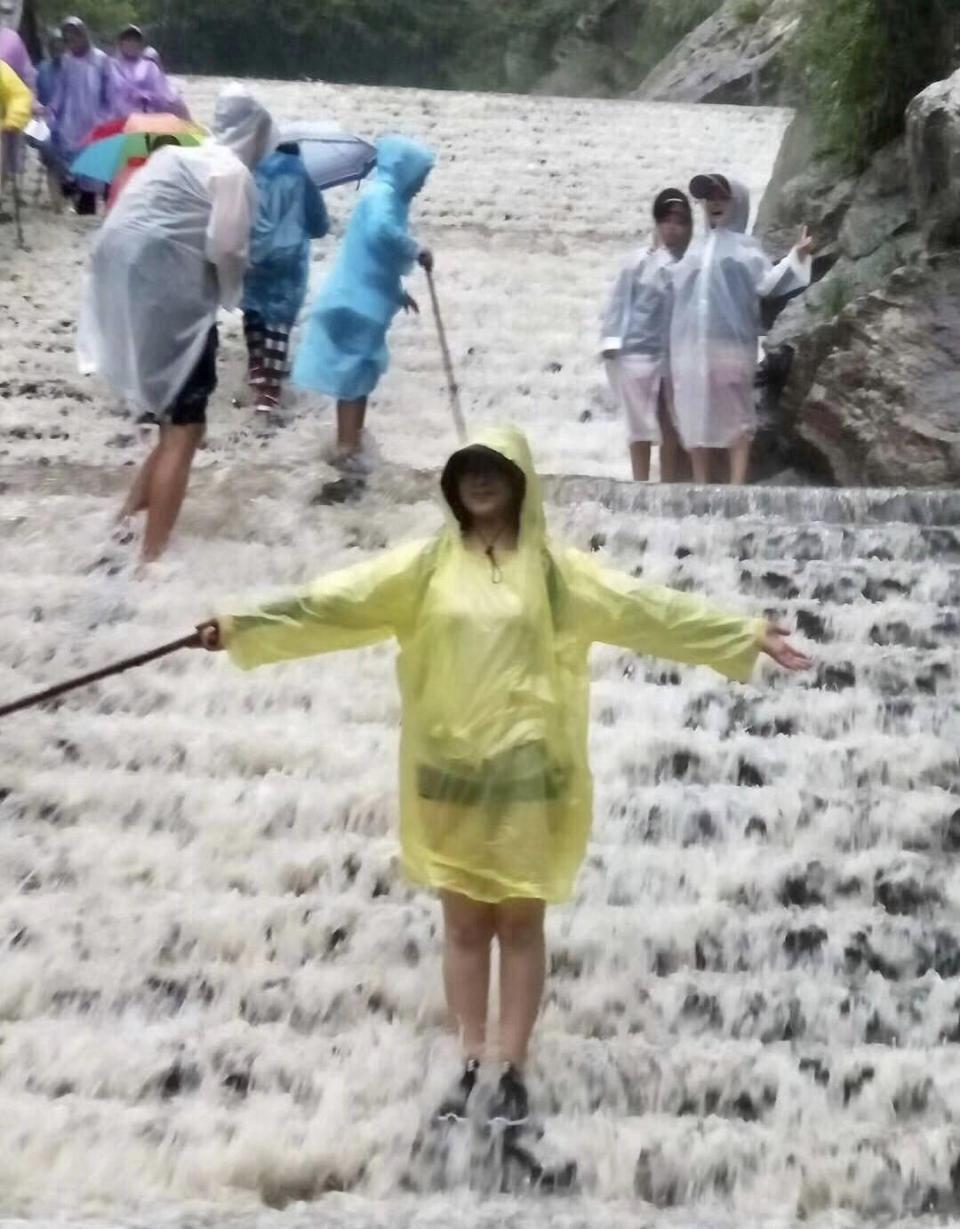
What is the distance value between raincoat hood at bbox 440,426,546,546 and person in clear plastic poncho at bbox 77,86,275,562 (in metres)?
2.54

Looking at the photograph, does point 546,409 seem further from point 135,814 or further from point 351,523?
point 135,814

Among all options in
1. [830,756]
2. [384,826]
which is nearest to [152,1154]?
[384,826]

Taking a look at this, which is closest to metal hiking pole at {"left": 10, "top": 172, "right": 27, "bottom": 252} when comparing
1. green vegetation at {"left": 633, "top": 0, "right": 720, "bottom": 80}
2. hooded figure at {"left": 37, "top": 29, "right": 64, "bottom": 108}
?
hooded figure at {"left": 37, "top": 29, "right": 64, "bottom": 108}

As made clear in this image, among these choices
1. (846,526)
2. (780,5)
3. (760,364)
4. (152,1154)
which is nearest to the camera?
(152,1154)

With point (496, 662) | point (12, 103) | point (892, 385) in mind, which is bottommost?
point (892, 385)

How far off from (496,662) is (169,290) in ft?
9.36

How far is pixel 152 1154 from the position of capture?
3.11 m

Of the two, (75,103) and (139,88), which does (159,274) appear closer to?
(75,103)

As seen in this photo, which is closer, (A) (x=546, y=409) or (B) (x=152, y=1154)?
(B) (x=152, y=1154)

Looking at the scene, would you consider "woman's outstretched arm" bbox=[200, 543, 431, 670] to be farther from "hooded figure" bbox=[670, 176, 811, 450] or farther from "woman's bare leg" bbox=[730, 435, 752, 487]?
Answer: "woman's bare leg" bbox=[730, 435, 752, 487]

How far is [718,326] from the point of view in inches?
254

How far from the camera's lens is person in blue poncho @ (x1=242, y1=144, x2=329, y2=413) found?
23.7 ft

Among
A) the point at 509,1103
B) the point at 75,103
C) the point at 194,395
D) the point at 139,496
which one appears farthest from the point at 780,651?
the point at 75,103

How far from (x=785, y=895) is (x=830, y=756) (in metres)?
0.62
